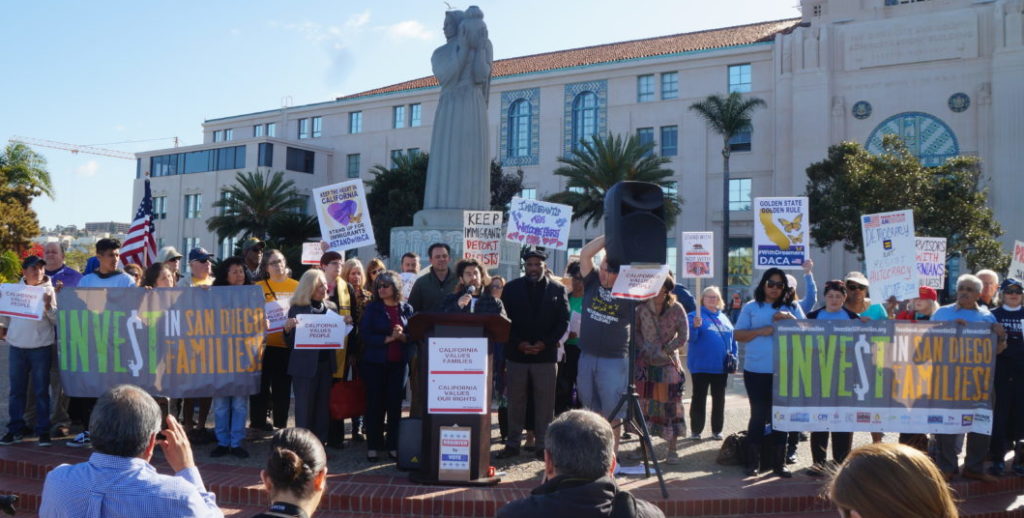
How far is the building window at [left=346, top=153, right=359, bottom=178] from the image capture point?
205ft

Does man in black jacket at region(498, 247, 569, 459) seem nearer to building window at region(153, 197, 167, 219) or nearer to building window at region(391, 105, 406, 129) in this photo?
building window at region(391, 105, 406, 129)

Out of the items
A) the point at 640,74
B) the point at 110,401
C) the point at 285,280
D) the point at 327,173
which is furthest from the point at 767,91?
the point at 110,401

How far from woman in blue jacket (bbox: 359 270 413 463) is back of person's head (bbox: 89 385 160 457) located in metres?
4.65

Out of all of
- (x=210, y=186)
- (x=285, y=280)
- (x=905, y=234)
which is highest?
(x=210, y=186)

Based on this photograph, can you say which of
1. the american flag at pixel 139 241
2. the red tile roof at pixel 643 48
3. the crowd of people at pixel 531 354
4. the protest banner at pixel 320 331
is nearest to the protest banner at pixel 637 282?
the crowd of people at pixel 531 354

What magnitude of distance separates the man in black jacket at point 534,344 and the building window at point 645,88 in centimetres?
4437

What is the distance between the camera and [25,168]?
45.6 m

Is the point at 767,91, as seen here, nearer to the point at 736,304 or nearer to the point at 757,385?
the point at 736,304

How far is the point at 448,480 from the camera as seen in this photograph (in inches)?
262

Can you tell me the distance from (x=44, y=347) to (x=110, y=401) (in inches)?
233

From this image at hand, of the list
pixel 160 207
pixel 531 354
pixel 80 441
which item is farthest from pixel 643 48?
pixel 80 441

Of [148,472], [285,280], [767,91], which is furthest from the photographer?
[767,91]

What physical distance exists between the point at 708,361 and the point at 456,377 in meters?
3.60

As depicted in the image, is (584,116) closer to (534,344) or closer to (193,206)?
(193,206)
